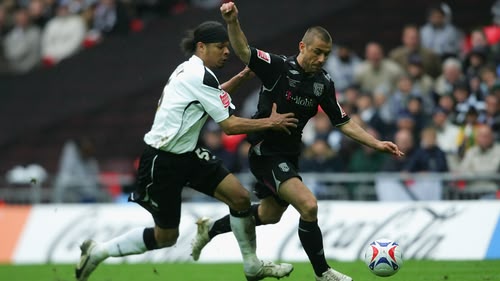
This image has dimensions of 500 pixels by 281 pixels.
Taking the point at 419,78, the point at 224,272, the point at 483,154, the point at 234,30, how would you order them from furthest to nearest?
the point at 419,78 → the point at 483,154 → the point at 224,272 → the point at 234,30

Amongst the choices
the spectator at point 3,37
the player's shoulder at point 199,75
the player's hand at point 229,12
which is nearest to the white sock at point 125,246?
the player's shoulder at point 199,75

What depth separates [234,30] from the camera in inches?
422

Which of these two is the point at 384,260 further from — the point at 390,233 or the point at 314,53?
the point at 390,233

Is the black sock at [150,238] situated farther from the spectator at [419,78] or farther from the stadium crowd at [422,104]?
the spectator at [419,78]

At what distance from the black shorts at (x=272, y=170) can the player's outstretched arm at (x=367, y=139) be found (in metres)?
0.60

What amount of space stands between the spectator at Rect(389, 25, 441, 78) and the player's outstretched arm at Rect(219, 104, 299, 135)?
8.35m

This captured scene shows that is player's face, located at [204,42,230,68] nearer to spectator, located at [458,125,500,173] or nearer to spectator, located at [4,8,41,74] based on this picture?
spectator, located at [458,125,500,173]

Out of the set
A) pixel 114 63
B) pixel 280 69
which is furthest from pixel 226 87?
pixel 114 63

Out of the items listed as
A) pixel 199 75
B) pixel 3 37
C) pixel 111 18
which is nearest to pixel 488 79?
pixel 199 75

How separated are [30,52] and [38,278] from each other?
1173 cm

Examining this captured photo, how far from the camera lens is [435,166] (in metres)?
17.0

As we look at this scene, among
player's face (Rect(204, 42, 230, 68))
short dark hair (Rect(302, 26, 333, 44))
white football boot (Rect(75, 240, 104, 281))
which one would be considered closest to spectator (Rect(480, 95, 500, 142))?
short dark hair (Rect(302, 26, 333, 44))

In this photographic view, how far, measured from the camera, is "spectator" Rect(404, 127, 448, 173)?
16875 mm

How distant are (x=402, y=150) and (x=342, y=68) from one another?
118 inches
